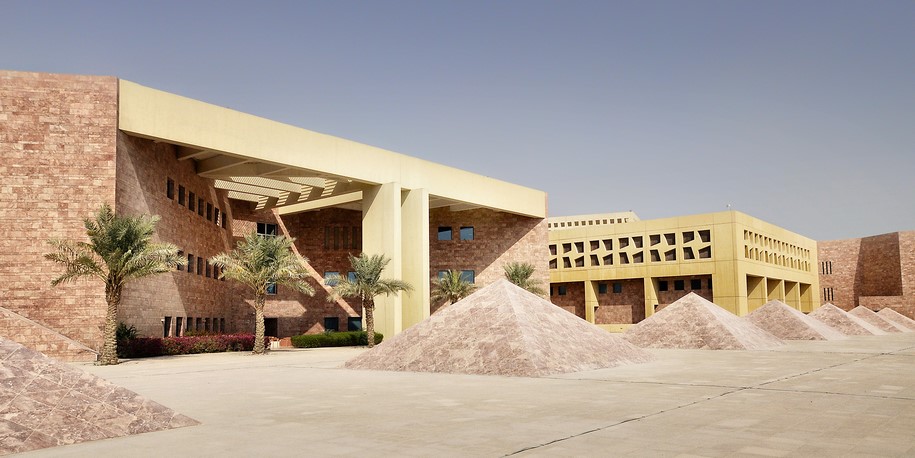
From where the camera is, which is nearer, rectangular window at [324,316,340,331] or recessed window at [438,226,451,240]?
rectangular window at [324,316,340,331]

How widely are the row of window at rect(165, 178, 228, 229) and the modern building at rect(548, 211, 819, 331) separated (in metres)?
37.5

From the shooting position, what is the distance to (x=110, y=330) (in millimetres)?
25938

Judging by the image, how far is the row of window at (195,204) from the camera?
120 feet

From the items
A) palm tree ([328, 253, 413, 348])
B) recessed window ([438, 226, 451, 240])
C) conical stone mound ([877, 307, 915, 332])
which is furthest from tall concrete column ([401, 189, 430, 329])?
conical stone mound ([877, 307, 915, 332])

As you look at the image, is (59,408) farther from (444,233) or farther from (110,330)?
(444,233)

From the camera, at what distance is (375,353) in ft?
69.3

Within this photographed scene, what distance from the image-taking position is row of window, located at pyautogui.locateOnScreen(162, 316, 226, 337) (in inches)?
1407

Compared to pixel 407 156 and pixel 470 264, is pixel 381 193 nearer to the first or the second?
pixel 407 156

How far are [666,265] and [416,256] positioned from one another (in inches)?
1243

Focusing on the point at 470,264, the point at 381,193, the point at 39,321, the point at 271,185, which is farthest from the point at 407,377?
the point at 470,264

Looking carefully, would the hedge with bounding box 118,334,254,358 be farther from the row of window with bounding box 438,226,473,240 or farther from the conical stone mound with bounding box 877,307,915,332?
the conical stone mound with bounding box 877,307,915,332

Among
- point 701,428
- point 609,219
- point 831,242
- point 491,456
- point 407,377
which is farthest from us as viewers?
point 609,219

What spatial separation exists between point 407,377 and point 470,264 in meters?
38.5

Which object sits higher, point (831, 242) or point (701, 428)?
point (831, 242)
